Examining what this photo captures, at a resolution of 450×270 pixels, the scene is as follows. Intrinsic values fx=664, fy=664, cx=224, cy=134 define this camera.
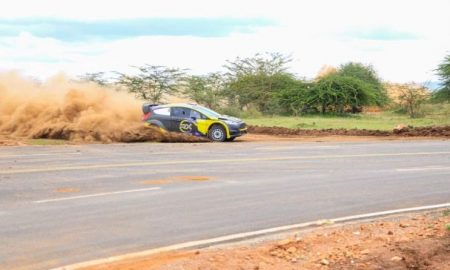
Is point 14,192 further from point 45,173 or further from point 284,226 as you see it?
point 284,226

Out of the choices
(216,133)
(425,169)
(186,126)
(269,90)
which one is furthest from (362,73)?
(425,169)

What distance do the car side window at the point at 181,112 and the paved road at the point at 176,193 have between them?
5295mm

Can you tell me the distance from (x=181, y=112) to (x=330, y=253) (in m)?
18.5

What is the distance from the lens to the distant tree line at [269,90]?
43.6m

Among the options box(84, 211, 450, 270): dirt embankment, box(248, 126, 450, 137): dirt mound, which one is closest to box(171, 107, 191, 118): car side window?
box(248, 126, 450, 137): dirt mound

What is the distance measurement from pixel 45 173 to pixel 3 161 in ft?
11.3

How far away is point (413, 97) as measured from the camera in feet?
149

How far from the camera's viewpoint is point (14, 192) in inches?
467

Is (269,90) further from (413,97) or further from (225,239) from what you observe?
(225,239)

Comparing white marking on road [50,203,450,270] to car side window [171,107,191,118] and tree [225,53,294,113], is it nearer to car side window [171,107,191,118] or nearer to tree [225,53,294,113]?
car side window [171,107,191,118]

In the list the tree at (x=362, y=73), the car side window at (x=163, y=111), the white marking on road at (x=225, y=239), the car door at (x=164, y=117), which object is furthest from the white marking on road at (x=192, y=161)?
the tree at (x=362, y=73)

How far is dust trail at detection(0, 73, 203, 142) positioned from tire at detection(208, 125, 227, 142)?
1.64 feet

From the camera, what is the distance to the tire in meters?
25.3

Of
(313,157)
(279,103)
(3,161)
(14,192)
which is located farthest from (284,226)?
(279,103)
